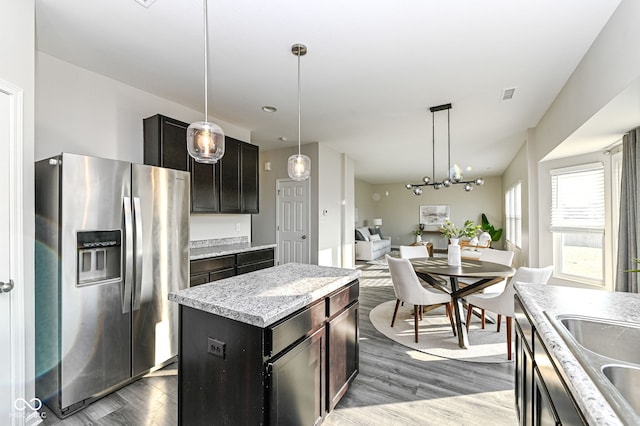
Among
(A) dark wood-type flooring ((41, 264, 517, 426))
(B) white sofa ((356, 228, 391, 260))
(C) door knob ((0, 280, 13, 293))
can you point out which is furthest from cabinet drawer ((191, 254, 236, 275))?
(B) white sofa ((356, 228, 391, 260))

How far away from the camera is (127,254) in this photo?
2086mm

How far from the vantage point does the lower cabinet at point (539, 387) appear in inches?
33.9

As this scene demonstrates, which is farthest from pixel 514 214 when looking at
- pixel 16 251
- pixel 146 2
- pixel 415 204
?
pixel 16 251

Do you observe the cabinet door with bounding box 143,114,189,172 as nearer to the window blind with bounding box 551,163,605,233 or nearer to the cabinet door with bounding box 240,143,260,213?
the cabinet door with bounding box 240,143,260,213

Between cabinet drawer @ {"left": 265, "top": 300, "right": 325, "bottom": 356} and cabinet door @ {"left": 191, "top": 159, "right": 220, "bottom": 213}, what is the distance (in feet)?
7.11

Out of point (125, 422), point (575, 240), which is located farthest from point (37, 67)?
point (575, 240)

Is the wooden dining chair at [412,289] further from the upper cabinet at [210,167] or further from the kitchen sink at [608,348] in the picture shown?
the upper cabinet at [210,167]

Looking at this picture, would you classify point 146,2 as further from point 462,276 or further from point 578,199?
point 578,199

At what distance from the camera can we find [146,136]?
2945 mm

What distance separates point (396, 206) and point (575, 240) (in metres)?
7.39

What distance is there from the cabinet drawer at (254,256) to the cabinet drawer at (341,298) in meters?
1.77

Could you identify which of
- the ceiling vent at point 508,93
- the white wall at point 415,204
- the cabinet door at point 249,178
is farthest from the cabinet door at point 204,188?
the white wall at point 415,204

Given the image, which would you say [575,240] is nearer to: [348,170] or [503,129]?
[503,129]

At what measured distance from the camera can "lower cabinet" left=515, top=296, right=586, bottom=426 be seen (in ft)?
2.83
